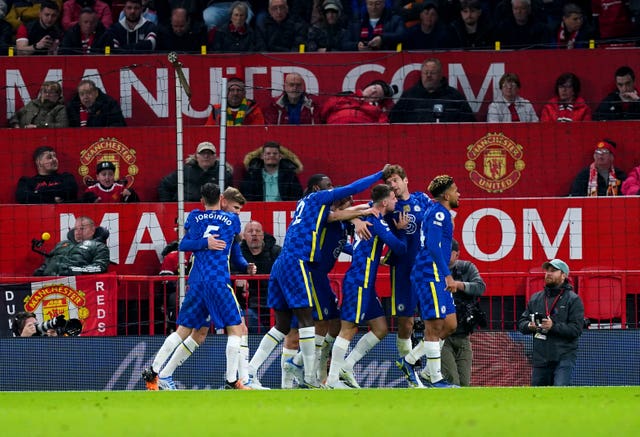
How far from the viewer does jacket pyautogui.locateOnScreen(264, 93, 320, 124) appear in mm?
18359

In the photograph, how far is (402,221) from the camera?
13.4 meters

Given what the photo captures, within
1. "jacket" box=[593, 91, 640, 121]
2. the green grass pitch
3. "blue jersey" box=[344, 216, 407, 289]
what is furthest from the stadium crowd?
the green grass pitch

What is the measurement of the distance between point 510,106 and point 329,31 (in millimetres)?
3023

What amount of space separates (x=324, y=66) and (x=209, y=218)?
19.8 feet

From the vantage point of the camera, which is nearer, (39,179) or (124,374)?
(124,374)

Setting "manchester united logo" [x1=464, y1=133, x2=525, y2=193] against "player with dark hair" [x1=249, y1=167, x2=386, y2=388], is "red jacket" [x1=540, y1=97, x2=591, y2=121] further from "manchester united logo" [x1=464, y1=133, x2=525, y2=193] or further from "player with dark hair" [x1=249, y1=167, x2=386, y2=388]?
"player with dark hair" [x1=249, y1=167, x2=386, y2=388]

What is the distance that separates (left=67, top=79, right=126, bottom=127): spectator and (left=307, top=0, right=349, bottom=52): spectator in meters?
3.00

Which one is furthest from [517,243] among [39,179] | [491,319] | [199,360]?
[39,179]

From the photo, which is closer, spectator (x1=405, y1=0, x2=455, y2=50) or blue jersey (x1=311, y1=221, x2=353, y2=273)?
blue jersey (x1=311, y1=221, x2=353, y2=273)

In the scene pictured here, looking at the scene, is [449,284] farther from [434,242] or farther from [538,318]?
[538,318]

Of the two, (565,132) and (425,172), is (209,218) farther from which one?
(565,132)

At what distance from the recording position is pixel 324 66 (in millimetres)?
18891

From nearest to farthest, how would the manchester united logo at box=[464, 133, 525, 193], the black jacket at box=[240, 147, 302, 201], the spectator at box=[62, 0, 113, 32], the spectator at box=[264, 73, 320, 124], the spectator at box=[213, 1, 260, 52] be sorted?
the black jacket at box=[240, 147, 302, 201]
the manchester united logo at box=[464, 133, 525, 193]
the spectator at box=[264, 73, 320, 124]
the spectator at box=[213, 1, 260, 52]
the spectator at box=[62, 0, 113, 32]

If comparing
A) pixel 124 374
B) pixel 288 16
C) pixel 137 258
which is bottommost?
pixel 124 374
